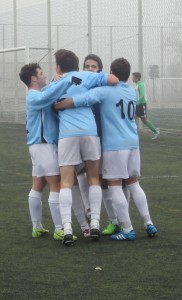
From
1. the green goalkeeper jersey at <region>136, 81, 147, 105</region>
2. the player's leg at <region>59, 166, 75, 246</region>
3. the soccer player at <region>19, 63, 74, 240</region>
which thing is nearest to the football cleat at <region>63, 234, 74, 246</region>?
the player's leg at <region>59, 166, 75, 246</region>

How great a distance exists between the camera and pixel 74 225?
940 centimetres

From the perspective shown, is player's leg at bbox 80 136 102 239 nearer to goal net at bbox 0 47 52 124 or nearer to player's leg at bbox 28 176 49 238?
player's leg at bbox 28 176 49 238

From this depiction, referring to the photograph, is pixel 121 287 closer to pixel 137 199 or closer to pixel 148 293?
pixel 148 293

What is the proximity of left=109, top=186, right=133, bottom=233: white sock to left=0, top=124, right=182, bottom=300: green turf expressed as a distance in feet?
0.61

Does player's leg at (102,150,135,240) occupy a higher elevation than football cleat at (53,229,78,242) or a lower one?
higher

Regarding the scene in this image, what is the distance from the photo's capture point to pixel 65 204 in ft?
26.7

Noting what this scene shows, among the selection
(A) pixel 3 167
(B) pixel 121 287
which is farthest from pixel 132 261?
(A) pixel 3 167

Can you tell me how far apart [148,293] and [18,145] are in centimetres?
1542

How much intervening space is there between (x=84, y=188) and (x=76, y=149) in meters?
0.68

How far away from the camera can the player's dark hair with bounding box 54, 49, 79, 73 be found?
8242mm

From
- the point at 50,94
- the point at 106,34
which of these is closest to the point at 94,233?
the point at 50,94

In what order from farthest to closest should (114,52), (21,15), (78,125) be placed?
(21,15) → (114,52) → (78,125)

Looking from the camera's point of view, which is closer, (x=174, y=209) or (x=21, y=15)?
(x=174, y=209)

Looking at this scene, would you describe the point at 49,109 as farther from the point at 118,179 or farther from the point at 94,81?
the point at 118,179
